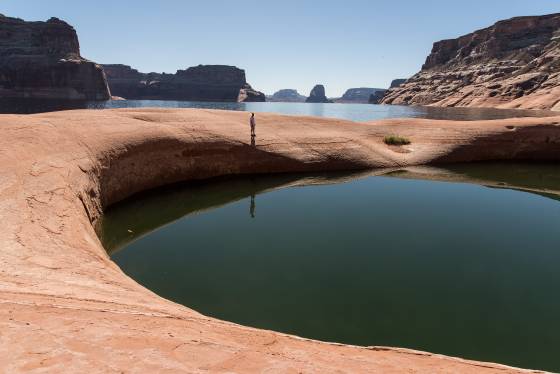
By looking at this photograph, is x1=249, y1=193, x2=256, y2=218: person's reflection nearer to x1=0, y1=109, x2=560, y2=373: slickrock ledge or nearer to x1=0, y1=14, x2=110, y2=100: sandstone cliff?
x1=0, y1=109, x2=560, y2=373: slickrock ledge

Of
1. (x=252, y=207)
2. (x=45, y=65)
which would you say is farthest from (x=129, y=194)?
(x=45, y=65)

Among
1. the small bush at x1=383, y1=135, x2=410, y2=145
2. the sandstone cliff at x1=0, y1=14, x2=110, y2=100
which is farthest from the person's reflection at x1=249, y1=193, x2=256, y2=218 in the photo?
the sandstone cliff at x1=0, y1=14, x2=110, y2=100

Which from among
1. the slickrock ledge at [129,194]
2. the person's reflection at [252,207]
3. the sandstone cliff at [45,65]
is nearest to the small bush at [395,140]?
the slickrock ledge at [129,194]

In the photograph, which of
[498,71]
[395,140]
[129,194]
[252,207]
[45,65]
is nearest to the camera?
[252,207]

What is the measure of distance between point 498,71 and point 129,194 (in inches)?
5894

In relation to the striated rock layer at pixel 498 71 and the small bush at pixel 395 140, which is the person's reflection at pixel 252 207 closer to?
the small bush at pixel 395 140

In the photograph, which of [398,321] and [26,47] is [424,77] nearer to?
[26,47]

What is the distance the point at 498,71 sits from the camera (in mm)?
136250

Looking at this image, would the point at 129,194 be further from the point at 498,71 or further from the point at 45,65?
the point at 45,65

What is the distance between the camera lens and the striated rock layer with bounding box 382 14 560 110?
112250 mm

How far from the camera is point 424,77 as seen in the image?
18362 cm

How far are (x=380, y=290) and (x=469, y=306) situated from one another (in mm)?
2187

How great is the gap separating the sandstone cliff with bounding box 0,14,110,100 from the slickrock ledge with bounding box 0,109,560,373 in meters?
144

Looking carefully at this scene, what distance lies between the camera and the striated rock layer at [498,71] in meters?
112
